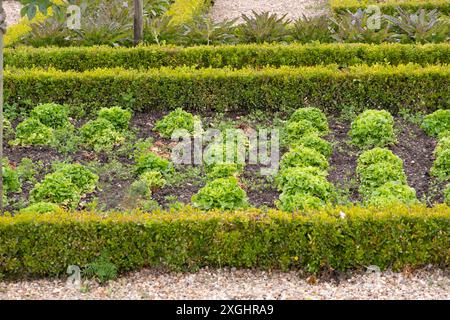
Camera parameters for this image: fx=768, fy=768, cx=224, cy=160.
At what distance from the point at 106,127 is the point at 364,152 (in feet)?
9.04

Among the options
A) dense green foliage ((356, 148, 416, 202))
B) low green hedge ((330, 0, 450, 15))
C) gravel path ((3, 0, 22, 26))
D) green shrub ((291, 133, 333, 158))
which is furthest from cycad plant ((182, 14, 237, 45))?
gravel path ((3, 0, 22, 26))

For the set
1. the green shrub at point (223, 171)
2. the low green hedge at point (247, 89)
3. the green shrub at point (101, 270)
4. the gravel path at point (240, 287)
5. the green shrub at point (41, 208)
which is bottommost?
the gravel path at point (240, 287)

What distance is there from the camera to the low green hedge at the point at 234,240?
607 cm

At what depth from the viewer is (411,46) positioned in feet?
32.7

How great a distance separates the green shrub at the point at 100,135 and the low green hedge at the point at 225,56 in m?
1.85

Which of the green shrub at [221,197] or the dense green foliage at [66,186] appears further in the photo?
the dense green foliage at [66,186]

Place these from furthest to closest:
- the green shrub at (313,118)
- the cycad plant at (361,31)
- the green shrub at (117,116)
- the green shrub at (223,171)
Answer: the cycad plant at (361,31)
the green shrub at (117,116)
the green shrub at (313,118)
the green shrub at (223,171)

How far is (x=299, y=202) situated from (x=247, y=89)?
2.68 metres

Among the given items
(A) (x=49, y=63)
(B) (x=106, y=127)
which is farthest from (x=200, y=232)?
(A) (x=49, y=63)

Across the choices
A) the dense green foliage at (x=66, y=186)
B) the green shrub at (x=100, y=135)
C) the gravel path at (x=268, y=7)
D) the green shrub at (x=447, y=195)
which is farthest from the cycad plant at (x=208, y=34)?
the green shrub at (x=447, y=195)

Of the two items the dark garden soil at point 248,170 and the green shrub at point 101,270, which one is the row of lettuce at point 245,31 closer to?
the dark garden soil at point 248,170

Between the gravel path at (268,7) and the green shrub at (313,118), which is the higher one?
the gravel path at (268,7)

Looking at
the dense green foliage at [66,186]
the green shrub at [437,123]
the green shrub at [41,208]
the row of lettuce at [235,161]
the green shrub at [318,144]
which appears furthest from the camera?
the green shrub at [437,123]
